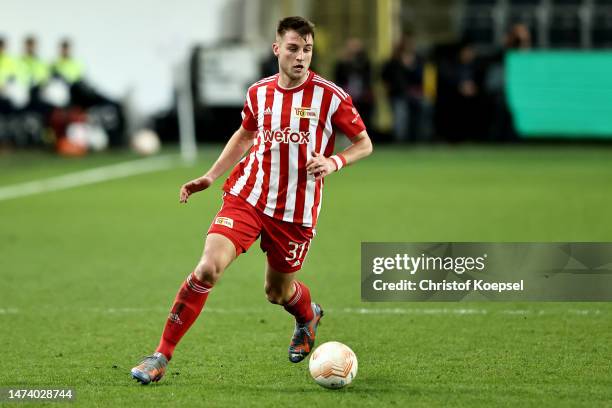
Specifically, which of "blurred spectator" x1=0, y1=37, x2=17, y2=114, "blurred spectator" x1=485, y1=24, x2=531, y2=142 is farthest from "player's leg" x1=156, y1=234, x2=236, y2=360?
"blurred spectator" x1=0, y1=37, x2=17, y2=114

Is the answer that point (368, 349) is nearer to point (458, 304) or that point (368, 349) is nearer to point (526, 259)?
point (526, 259)

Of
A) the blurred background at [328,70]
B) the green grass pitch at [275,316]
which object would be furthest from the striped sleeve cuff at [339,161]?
the blurred background at [328,70]

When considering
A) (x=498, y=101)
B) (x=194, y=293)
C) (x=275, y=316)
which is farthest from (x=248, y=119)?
(x=498, y=101)

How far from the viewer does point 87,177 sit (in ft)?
60.7

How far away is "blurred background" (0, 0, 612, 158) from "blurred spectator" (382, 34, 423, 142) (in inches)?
0.9

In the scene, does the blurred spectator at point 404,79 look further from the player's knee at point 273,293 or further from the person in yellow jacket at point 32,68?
the player's knee at point 273,293

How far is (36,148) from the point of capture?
24984 mm

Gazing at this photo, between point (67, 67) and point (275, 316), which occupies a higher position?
point (275, 316)

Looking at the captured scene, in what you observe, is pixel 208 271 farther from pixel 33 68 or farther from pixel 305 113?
pixel 33 68

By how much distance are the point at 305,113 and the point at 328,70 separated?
2029 centimetres

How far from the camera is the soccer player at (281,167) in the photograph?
5977 mm

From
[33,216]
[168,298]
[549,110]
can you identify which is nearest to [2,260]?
[168,298]

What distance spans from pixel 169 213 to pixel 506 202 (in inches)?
158

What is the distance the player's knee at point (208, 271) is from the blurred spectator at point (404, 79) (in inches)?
674
